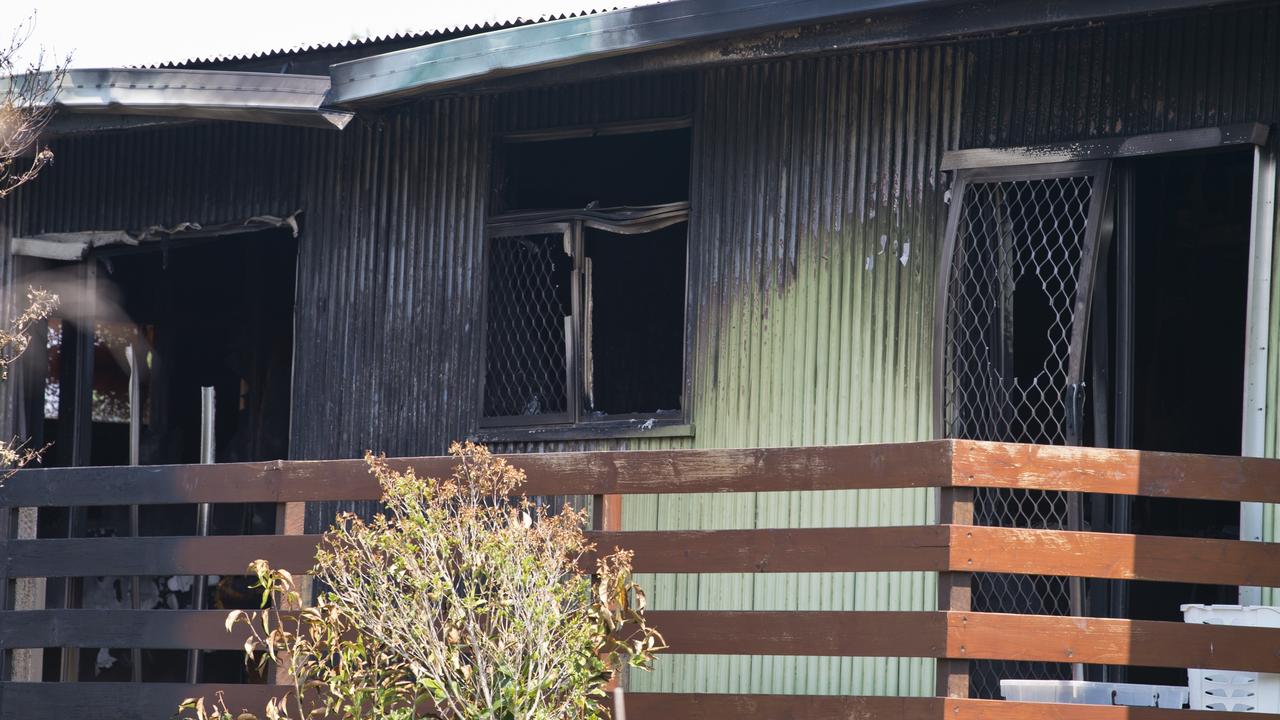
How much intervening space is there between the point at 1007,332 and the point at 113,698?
4837mm

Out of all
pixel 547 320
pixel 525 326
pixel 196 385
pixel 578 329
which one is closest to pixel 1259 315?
pixel 578 329

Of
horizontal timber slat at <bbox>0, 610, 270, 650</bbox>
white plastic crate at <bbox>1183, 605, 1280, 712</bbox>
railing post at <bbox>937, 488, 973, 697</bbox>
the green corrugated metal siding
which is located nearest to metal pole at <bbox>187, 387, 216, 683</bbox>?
horizontal timber slat at <bbox>0, 610, 270, 650</bbox>

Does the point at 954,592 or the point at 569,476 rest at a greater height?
the point at 569,476

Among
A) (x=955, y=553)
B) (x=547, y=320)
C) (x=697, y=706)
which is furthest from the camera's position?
(x=547, y=320)

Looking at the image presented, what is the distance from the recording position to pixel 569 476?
676cm

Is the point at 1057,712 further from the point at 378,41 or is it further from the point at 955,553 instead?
the point at 378,41

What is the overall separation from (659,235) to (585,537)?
5093 millimetres

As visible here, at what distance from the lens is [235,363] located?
1366 centimetres

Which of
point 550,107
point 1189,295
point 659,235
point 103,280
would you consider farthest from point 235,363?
point 1189,295

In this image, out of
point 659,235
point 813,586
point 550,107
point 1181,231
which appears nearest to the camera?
point 813,586

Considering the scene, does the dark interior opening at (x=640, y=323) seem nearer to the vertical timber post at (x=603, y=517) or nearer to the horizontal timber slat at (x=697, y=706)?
the vertical timber post at (x=603, y=517)

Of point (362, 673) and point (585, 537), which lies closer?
point (362, 673)

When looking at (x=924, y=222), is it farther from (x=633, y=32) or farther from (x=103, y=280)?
(x=103, y=280)

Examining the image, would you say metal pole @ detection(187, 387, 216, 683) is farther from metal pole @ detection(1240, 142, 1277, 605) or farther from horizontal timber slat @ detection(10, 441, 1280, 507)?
metal pole @ detection(1240, 142, 1277, 605)
